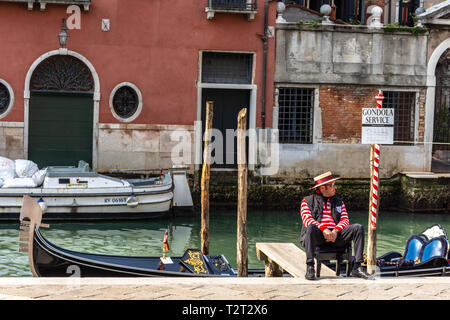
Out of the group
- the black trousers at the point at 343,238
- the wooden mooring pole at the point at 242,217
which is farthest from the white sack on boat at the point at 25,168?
the black trousers at the point at 343,238

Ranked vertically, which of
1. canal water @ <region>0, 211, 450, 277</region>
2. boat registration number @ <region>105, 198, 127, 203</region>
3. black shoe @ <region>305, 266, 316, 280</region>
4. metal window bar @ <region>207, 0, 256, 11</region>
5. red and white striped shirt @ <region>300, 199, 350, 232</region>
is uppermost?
metal window bar @ <region>207, 0, 256, 11</region>

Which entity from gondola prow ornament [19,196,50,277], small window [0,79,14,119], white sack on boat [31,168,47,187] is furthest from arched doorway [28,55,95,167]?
gondola prow ornament [19,196,50,277]

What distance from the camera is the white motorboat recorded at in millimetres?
12578

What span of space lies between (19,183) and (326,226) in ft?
25.1

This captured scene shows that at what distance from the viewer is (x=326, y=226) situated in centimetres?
630

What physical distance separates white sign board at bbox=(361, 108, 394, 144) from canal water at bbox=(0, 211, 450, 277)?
3349mm

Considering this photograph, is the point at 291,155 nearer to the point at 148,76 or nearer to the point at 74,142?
the point at 148,76

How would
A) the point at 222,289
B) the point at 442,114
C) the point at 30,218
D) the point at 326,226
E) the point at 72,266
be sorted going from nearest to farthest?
the point at 222,289, the point at 326,226, the point at 30,218, the point at 72,266, the point at 442,114

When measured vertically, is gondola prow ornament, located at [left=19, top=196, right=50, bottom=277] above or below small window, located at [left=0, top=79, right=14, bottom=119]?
below

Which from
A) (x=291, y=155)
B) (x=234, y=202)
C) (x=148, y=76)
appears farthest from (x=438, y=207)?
(x=148, y=76)

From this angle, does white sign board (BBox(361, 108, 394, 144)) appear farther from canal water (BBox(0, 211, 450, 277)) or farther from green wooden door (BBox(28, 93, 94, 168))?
green wooden door (BBox(28, 93, 94, 168))

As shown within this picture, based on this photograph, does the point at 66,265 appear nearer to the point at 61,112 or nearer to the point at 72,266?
the point at 72,266

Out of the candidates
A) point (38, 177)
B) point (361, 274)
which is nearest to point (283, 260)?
point (361, 274)
